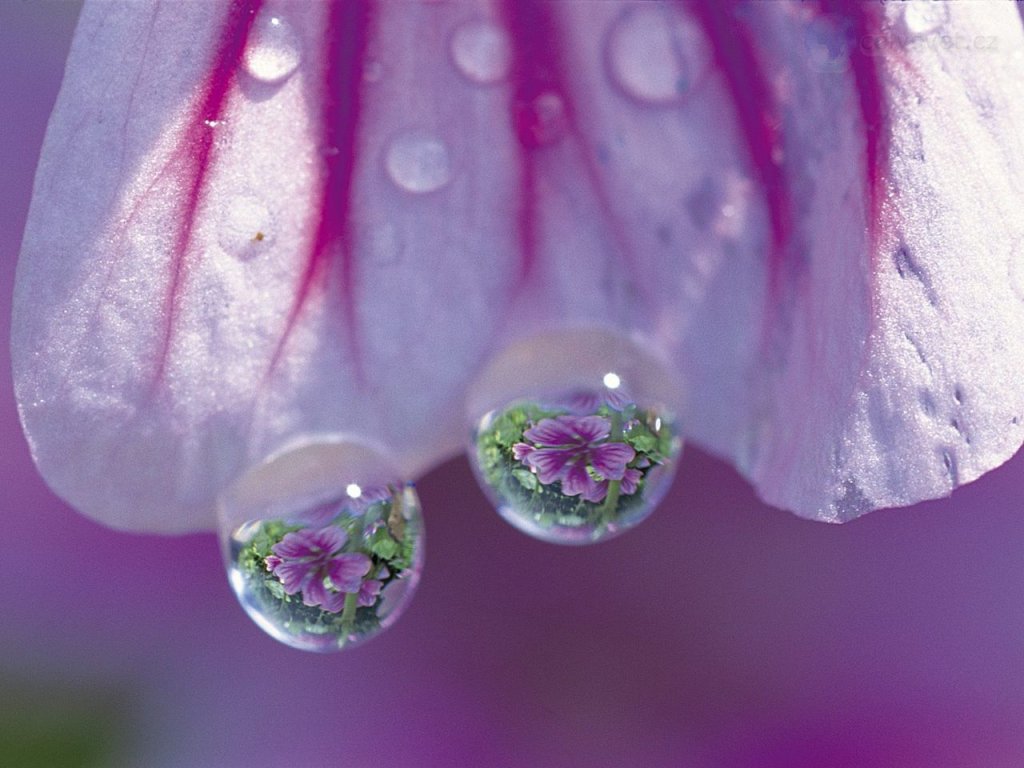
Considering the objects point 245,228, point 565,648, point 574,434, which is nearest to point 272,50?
point 245,228

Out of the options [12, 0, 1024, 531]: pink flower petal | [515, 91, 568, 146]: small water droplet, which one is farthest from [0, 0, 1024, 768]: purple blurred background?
[515, 91, 568, 146]: small water droplet

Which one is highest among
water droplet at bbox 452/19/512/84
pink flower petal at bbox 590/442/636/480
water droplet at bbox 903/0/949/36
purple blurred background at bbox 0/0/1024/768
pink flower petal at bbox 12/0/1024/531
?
water droplet at bbox 903/0/949/36

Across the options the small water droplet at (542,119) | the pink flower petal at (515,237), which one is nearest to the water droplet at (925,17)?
the pink flower petal at (515,237)

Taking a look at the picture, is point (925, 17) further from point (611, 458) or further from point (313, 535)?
point (313, 535)

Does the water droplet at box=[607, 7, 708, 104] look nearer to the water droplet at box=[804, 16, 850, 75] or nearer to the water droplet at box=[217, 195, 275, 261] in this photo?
the water droplet at box=[804, 16, 850, 75]

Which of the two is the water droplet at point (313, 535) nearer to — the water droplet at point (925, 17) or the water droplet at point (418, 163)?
the water droplet at point (418, 163)

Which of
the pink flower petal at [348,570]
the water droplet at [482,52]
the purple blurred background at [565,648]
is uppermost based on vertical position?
the water droplet at [482,52]

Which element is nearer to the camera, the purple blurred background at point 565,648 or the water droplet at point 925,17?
the water droplet at point 925,17

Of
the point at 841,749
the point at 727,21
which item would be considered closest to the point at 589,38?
the point at 727,21
